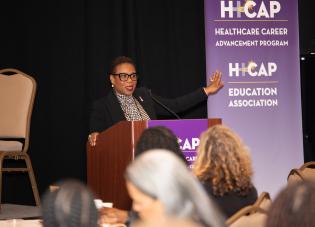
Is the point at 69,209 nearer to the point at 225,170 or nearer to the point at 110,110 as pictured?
the point at 225,170

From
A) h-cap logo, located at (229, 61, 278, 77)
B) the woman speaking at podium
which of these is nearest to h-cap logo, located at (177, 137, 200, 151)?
the woman speaking at podium

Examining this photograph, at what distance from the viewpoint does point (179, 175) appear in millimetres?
1412

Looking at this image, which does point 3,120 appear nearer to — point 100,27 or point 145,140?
point 100,27

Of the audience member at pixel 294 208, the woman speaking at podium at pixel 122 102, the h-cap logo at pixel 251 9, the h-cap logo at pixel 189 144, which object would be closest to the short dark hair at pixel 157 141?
the h-cap logo at pixel 189 144

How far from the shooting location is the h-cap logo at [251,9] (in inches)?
248

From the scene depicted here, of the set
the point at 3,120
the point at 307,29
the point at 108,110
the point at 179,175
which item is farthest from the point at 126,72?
the point at 179,175

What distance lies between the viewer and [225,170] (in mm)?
2789

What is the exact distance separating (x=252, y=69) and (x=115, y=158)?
2290 mm

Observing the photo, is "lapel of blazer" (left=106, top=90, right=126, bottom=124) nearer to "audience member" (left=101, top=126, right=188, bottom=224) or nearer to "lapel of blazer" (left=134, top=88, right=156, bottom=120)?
"lapel of blazer" (left=134, top=88, right=156, bottom=120)

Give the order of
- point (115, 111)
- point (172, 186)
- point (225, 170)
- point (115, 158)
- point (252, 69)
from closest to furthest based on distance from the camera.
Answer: point (172, 186)
point (225, 170)
point (115, 158)
point (115, 111)
point (252, 69)

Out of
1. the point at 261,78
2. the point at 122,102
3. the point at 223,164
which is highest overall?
the point at 261,78

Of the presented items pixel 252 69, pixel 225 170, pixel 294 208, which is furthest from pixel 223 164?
pixel 252 69

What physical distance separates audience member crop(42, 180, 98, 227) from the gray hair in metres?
0.11

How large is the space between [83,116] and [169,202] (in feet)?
16.9
